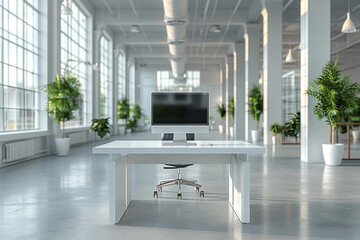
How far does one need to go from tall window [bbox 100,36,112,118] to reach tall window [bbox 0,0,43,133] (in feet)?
29.6

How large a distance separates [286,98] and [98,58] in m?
15.9

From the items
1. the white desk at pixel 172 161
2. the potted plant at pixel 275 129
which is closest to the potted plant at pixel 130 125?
the potted plant at pixel 275 129

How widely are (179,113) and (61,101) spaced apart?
7243 mm

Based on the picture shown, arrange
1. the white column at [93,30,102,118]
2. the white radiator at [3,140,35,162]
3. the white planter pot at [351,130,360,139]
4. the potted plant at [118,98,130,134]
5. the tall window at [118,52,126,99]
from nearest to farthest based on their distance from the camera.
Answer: the white radiator at [3,140,35,162]
the white column at [93,30,102,118]
the white planter pot at [351,130,360,139]
the potted plant at [118,98,130,134]
the tall window at [118,52,126,99]

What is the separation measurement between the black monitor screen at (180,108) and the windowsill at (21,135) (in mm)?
→ 5572

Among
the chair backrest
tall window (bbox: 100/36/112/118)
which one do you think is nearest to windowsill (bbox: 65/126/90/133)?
tall window (bbox: 100/36/112/118)

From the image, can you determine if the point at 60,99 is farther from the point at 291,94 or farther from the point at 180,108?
the point at 291,94

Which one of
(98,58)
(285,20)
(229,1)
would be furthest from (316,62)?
(98,58)

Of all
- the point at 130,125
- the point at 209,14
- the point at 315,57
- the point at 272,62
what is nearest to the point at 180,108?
the point at 315,57

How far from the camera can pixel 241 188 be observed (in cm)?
439

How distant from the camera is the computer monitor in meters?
4.72

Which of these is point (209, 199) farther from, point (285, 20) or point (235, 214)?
point (285, 20)

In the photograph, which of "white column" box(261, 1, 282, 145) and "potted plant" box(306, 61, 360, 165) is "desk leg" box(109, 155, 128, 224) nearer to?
"potted plant" box(306, 61, 360, 165)

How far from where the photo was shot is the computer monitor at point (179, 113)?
472 centimetres
